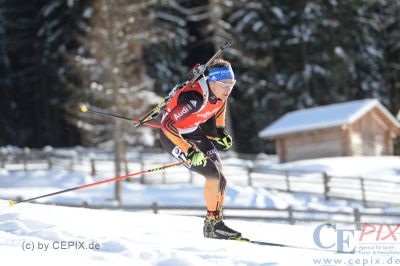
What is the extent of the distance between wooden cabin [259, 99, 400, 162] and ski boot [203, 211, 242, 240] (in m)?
24.2

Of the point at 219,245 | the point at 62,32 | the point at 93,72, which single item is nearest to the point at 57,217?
the point at 219,245

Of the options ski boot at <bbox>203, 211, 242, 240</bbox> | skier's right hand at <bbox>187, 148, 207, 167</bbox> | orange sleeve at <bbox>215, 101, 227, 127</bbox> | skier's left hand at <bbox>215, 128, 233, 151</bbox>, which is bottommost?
ski boot at <bbox>203, 211, 242, 240</bbox>

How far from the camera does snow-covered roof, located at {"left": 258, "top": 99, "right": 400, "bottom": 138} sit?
3162 cm

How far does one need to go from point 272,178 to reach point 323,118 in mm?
8097

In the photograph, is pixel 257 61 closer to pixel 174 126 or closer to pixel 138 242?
pixel 174 126

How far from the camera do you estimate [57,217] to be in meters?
7.95

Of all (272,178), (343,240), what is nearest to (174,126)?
(343,240)

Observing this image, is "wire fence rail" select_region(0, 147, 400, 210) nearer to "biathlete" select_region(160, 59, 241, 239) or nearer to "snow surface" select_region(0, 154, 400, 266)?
"snow surface" select_region(0, 154, 400, 266)

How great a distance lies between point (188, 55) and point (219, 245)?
4125 centimetres

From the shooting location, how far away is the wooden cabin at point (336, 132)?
1257 inches

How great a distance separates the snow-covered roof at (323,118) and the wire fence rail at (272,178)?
326 cm

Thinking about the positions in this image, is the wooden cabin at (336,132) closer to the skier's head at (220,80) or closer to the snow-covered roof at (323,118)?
the snow-covered roof at (323,118)

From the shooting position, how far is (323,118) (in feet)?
107

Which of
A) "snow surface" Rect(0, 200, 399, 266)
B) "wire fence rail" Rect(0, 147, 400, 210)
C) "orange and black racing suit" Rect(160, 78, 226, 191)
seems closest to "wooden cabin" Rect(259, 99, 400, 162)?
"wire fence rail" Rect(0, 147, 400, 210)
